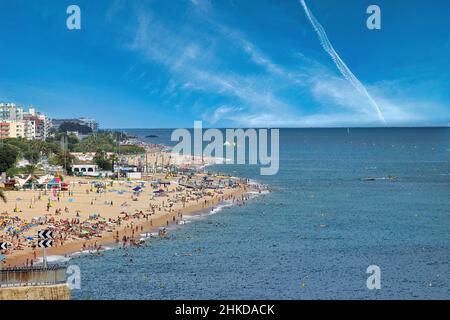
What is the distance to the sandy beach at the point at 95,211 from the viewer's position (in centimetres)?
4925

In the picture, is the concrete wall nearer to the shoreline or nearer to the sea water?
the sea water

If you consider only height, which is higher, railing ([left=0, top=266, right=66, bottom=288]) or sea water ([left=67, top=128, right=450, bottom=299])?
railing ([left=0, top=266, right=66, bottom=288])

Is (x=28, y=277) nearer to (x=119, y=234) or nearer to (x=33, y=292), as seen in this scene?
(x=33, y=292)

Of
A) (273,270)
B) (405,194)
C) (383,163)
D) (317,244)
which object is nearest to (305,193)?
(405,194)

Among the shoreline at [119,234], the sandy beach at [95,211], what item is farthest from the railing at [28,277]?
the shoreline at [119,234]

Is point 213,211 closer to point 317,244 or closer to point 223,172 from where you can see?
point 317,244

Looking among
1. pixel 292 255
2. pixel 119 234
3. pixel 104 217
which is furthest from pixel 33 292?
pixel 104 217

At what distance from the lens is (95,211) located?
65312 mm

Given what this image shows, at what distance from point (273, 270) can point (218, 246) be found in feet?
28.8

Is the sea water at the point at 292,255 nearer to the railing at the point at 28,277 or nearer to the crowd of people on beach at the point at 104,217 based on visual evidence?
the crowd of people on beach at the point at 104,217

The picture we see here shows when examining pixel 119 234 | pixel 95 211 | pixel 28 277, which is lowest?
pixel 119 234

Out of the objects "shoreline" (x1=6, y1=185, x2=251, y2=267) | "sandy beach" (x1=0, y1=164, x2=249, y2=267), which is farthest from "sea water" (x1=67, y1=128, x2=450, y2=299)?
"sandy beach" (x1=0, y1=164, x2=249, y2=267)

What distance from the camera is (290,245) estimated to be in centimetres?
5184

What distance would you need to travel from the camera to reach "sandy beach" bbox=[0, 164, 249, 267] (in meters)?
49.2
